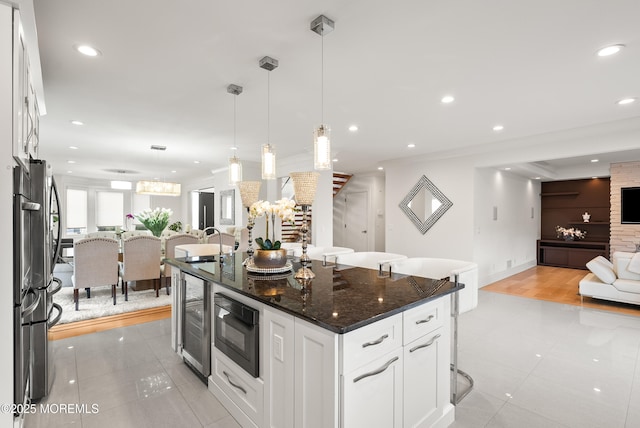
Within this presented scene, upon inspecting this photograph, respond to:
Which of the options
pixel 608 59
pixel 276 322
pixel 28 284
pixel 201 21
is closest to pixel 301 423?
pixel 276 322

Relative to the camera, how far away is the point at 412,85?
2928mm

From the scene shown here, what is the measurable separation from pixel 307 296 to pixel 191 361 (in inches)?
59.5

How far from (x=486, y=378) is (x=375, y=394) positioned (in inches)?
62.7

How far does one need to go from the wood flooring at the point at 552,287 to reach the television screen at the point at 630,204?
1483mm

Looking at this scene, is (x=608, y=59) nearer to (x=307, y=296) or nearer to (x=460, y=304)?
(x=460, y=304)

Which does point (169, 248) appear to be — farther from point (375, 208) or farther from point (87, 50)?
point (375, 208)

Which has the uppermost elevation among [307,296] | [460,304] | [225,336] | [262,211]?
[262,211]

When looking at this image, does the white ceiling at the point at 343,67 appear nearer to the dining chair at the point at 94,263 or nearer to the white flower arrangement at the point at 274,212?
the white flower arrangement at the point at 274,212

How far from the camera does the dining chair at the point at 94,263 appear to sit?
4.28 meters

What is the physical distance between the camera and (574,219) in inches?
323

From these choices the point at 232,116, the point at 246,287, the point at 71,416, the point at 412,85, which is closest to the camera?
the point at 246,287

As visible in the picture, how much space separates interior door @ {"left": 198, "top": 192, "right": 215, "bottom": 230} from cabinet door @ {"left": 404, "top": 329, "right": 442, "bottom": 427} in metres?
10.4

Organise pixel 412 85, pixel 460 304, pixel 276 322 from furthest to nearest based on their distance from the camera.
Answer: pixel 412 85, pixel 460 304, pixel 276 322
